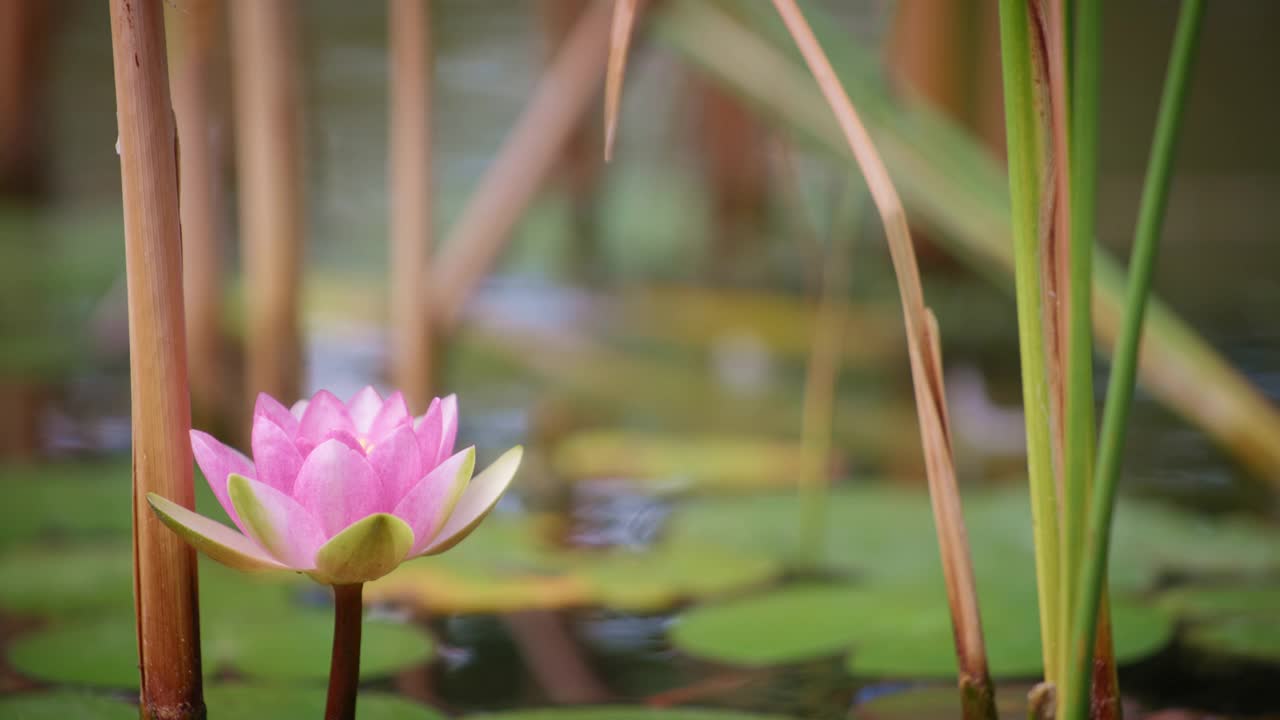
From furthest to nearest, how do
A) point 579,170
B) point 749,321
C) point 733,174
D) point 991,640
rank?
point 733,174, point 579,170, point 749,321, point 991,640

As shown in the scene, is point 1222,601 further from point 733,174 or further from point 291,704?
point 733,174

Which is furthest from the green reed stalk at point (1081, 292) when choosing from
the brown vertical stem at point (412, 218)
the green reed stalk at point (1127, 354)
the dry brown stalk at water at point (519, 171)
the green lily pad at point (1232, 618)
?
the dry brown stalk at water at point (519, 171)

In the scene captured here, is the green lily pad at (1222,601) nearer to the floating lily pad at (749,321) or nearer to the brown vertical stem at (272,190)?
the brown vertical stem at (272,190)

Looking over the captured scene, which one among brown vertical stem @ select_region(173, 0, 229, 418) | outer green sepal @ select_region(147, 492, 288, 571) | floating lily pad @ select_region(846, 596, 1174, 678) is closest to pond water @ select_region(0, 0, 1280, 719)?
floating lily pad @ select_region(846, 596, 1174, 678)

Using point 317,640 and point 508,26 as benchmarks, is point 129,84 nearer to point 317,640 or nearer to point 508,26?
point 317,640

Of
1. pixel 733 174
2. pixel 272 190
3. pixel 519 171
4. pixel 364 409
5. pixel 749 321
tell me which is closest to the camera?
pixel 364 409

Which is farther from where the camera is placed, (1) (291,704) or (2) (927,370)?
(1) (291,704)

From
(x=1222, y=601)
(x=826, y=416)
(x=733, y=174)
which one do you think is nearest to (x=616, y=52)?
(x=826, y=416)
